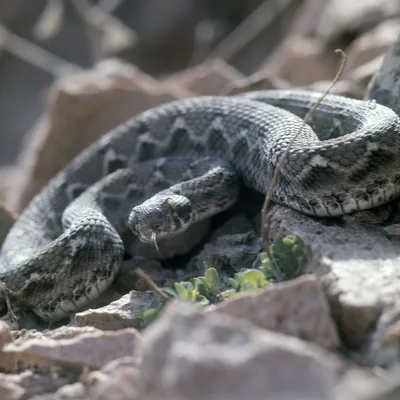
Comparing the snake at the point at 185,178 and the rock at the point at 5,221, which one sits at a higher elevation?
the snake at the point at 185,178

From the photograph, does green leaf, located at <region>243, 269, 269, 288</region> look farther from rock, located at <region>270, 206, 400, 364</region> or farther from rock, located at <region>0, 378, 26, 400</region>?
rock, located at <region>0, 378, 26, 400</region>

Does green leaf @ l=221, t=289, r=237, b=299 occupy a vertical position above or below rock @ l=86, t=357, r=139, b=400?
above

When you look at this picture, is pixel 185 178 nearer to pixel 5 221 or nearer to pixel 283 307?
pixel 5 221

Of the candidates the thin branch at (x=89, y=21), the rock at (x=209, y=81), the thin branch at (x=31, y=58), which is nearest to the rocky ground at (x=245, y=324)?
the rock at (x=209, y=81)

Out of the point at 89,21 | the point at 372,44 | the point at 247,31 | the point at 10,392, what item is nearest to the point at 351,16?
→ the point at 372,44

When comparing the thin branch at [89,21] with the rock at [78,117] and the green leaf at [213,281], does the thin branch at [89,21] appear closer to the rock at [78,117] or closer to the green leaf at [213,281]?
the rock at [78,117]

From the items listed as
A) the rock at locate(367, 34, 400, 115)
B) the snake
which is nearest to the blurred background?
the rock at locate(367, 34, 400, 115)
